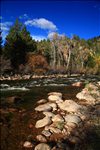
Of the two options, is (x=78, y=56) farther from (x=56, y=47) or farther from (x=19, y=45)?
(x=19, y=45)

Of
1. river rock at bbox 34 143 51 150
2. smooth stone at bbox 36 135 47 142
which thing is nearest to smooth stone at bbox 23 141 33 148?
river rock at bbox 34 143 51 150

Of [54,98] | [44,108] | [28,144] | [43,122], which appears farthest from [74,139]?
[54,98]

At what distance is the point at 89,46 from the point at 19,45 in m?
48.5

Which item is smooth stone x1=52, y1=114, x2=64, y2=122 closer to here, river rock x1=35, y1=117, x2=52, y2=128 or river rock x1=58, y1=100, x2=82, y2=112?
river rock x1=35, y1=117, x2=52, y2=128

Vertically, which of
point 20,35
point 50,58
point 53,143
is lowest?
point 53,143

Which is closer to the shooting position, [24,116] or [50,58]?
[24,116]

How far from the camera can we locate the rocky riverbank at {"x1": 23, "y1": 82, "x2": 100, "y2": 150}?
8.15m

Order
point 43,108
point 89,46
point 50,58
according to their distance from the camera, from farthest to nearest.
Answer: point 89,46 < point 50,58 < point 43,108

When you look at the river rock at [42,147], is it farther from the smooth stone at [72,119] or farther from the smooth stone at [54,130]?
the smooth stone at [72,119]

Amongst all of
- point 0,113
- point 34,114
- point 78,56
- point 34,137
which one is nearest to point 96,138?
point 34,137

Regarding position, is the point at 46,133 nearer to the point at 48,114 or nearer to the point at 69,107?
the point at 48,114

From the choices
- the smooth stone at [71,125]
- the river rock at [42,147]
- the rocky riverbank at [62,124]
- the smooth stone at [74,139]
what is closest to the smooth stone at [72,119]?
the rocky riverbank at [62,124]

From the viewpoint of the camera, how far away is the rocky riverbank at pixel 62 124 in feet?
26.7

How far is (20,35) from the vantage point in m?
44.7
